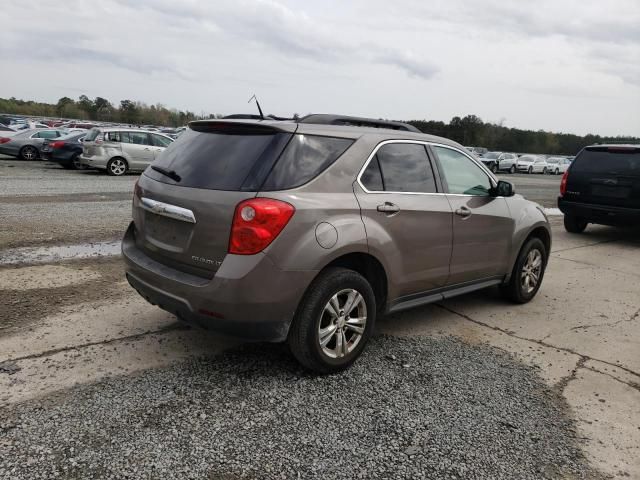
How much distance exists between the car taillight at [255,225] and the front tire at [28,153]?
76.5 feet

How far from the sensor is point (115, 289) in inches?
211

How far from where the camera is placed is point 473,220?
4.70 metres

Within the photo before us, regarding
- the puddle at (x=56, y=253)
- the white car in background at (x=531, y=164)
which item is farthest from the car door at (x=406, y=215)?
the white car in background at (x=531, y=164)

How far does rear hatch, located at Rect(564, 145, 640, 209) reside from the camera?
9.17 metres

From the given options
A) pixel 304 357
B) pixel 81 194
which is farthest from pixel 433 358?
pixel 81 194

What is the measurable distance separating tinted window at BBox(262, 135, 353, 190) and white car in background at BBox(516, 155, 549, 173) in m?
41.4

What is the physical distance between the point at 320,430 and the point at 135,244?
6.67 feet

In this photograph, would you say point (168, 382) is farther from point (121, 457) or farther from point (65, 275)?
point (65, 275)

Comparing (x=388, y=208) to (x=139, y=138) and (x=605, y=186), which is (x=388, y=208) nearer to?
(x=605, y=186)

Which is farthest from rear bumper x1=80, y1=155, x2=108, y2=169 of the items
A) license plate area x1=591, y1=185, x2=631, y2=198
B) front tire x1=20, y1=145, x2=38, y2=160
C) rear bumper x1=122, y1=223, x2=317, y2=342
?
rear bumper x1=122, y1=223, x2=317, y2=342

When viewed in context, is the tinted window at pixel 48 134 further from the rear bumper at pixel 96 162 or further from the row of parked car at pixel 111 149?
the rear bumper at pixel 96 162

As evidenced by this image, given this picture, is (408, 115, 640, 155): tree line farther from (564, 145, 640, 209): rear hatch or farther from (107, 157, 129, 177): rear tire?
(564, 145, 640, 209): rear hatch

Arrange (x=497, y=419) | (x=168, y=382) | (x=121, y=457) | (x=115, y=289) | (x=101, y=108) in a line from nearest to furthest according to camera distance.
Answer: (x=121, y=457) → (x=497, y=419) → (x=168, y=382) → (x=115, y=289) → (x=101, y=108)

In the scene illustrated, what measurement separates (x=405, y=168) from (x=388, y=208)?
1.62 ft
